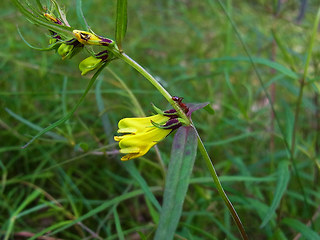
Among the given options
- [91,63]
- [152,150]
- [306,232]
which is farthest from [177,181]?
[152,150]

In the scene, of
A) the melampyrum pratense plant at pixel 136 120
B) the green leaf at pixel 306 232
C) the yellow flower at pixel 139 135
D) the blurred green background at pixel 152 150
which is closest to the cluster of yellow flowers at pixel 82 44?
the melampyrum pratense plant at pixel 136 120

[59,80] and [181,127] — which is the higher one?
[181,127]

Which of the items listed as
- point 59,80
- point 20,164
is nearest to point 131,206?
point 20,164

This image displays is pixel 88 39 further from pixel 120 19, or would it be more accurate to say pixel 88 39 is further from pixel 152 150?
pixel 152 150

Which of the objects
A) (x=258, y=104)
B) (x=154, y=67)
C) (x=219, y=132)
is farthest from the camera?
(x=258, y=104)

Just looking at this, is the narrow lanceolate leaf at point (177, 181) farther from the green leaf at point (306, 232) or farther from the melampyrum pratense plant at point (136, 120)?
the green leaf at point (306, 232)

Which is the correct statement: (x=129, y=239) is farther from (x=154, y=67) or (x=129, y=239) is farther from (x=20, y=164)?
(x=154, y=67)

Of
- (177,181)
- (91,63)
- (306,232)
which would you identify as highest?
(91,63)
